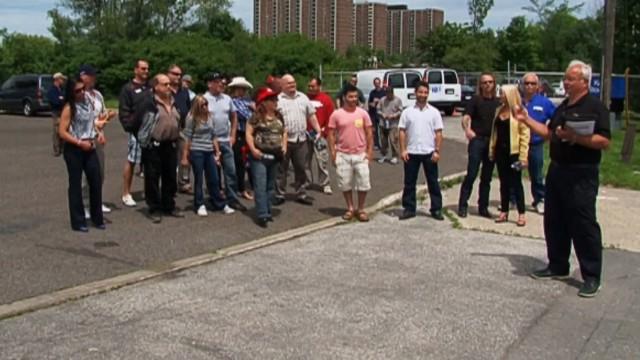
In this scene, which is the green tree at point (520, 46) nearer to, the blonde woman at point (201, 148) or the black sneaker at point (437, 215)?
the black sneaker at point (437, 215)

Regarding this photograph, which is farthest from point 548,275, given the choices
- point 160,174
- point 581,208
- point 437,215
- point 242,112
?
point 242,112

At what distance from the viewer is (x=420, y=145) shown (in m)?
10.3

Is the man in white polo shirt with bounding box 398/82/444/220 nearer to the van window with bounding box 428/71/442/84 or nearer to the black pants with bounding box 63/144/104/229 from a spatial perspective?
the black pants with bounding box 63/144/104/229

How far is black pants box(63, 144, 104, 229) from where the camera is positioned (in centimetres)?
870

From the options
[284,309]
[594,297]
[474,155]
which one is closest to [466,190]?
[474,155]

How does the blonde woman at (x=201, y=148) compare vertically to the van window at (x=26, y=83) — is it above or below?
below

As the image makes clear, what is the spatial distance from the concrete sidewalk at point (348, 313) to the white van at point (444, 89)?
25391 millimetres

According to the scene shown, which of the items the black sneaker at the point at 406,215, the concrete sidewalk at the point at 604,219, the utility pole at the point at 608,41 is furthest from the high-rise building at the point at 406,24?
the black sneaker at the point at 406,215

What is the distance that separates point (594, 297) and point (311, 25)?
76453 mm

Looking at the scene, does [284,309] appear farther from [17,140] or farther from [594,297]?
[17,140]

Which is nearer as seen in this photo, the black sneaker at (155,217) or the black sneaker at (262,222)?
the black sneaker at (155,217)

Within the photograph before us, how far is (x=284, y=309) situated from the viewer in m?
6.25

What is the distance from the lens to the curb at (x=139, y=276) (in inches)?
241

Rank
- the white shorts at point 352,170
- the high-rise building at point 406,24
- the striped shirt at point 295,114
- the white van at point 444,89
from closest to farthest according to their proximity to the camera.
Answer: the white shorts at point 352,170 → the striped shirt at point 295,114 → the white van at point 444,89 → the high-rise building at point 406,24
